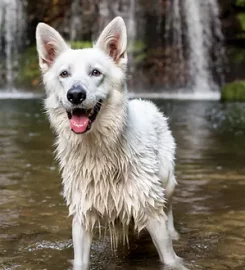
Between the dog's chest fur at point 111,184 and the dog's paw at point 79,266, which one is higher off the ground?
the dog's chest fur at point 111,184

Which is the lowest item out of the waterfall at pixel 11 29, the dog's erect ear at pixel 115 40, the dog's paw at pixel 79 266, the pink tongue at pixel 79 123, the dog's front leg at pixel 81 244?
the dog's paw at pixel 79 266

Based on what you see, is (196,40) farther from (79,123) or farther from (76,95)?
(76,95)

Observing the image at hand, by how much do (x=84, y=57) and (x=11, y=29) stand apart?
2216cm

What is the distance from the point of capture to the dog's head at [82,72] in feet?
13.1

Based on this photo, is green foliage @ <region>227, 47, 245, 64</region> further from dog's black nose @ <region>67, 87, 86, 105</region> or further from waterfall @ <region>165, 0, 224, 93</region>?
dog's black nose @ <region>67, 87, 86, 105</region>

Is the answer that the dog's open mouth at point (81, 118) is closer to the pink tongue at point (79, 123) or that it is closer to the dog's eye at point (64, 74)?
the pink tongue at point (79, 123)

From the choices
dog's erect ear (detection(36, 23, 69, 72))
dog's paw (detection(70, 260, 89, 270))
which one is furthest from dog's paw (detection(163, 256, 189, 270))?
dog's erect ear (detection(36, 23, 69, 72))

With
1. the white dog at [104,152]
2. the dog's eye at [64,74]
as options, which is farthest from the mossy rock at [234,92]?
the dog's eye at [64,74]

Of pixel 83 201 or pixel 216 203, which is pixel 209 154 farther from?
pixel 83 201

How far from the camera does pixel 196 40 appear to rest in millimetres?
24938

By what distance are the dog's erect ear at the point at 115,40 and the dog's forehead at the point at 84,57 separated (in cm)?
7

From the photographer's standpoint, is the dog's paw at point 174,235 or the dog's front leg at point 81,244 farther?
the dog's paw at point 174,235

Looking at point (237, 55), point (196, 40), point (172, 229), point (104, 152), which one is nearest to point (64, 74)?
point (104, 152)

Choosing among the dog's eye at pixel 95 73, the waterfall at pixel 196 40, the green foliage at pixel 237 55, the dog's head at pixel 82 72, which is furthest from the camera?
the waterfall at pixel 196 40
